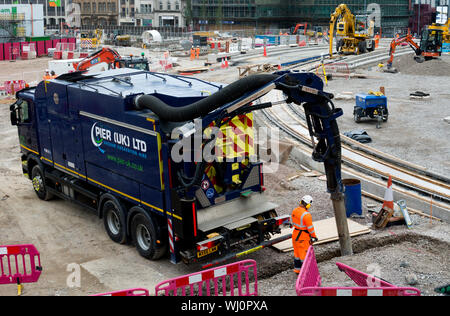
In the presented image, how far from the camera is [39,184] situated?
1555cm

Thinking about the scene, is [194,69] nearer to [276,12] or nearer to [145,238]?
[145,238]

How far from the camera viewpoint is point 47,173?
14969 mm

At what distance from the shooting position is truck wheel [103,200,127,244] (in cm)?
1193

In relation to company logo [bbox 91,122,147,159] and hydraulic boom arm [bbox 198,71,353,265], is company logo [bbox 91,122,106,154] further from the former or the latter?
hydraulic boom arm [bbox 198,71,353,265]

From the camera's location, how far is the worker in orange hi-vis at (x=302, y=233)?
33.3 feet

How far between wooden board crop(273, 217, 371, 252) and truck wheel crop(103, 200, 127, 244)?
3.35 m

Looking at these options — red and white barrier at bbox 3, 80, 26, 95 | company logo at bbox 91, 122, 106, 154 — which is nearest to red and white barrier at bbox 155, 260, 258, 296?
company logo at bbox 91, 122, 106, 154

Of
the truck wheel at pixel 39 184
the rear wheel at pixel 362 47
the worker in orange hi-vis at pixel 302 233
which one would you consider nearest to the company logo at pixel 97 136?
the truck wheel at pixel 39 184

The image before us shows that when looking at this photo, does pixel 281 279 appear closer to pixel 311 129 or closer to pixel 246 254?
pixel 246 254

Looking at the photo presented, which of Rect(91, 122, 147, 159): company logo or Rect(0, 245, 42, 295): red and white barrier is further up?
Rect(91, 122, 147, 159): company logo

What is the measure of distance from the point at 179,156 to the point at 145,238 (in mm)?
2305
